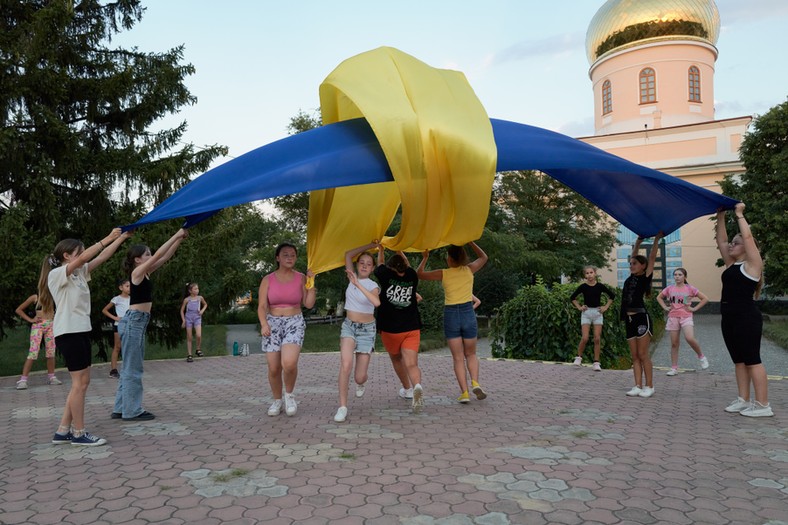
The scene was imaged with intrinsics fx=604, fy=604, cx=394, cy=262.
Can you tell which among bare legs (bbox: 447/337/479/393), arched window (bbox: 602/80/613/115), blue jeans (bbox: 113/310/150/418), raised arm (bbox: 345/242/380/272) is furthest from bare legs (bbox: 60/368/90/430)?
arched window (bbox: 602/80/613/115)

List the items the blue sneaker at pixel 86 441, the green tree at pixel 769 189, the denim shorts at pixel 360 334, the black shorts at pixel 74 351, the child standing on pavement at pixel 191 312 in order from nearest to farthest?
the black shorts at pixel 74 351
the blue sneaker at pixel 86 441
the denim shorts at pixel 360 334
the child standing on pavement at pixel 191 312
the green tree at pixel 769 189

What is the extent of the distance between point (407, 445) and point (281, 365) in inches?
73.7

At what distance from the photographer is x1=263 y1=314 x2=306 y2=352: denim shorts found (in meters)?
6.37

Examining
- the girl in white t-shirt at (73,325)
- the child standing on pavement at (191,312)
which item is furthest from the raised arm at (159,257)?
the child standing on pavement at (191,312)

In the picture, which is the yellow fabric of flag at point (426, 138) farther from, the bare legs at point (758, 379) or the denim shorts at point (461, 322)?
the bare legs at point (758, 379)

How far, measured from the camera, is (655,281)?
35594 millimetres

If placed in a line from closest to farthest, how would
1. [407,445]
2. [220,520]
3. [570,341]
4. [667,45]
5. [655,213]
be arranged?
[220,520] < [407,445] < [655,213] < [570,341] < [667,45]

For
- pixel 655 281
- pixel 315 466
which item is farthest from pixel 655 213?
pixel 655 281

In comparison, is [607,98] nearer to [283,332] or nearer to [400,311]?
[400,311]

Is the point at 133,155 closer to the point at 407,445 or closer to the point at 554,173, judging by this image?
the point at 554,173

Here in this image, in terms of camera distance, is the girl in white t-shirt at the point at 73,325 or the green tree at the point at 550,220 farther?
the green tree at the point at 550,220

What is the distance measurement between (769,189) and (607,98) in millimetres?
14339

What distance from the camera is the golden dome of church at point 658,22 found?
3447cm

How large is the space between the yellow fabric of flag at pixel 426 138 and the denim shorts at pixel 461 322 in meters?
1.05
